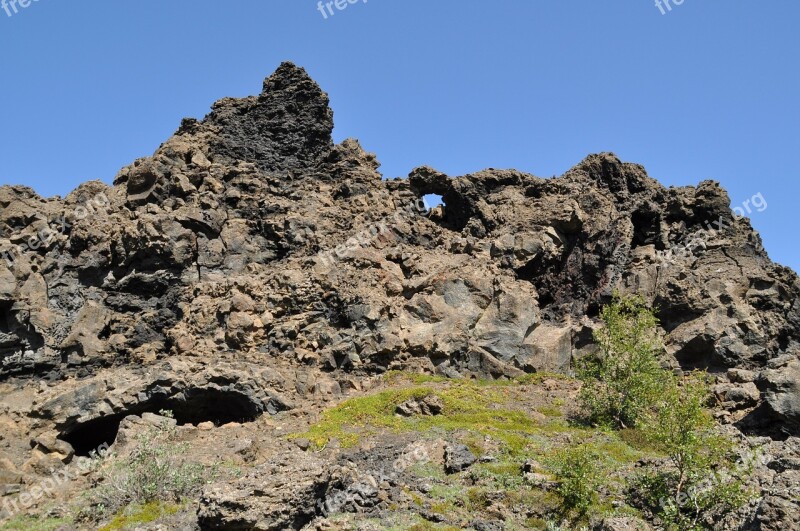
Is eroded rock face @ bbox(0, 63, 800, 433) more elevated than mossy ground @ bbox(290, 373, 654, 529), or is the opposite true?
eroded rock face @ bbox(0, 63, 800, 433)

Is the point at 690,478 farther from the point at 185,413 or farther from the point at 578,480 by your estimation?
the point at 185,413

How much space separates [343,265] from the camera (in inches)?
1702

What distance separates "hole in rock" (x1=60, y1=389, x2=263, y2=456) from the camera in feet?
117

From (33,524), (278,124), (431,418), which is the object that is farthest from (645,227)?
(33,524)

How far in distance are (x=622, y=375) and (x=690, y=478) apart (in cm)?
1301

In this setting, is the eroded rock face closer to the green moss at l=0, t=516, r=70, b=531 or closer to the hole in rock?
the hole in rock

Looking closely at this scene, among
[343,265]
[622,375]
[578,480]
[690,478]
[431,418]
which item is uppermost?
[343,265]

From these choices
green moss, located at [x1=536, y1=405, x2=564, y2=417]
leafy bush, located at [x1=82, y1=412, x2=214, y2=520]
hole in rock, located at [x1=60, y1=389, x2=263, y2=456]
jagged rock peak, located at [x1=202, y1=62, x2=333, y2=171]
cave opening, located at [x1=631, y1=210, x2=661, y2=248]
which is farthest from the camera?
jagged rock peak, located at [x1=202, y1=62, x2=333, y2=171]

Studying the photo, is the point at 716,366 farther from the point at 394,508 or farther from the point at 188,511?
the point at 188,511

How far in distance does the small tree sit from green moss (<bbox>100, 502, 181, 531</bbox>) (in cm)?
1960

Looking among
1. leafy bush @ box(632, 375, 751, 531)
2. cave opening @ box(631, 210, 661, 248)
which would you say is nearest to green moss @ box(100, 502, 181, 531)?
leafy bush @ box(632, 375, 751, 531)

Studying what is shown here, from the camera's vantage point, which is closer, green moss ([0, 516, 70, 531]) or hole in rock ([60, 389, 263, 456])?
green moss ([0, 516, 70, 531])

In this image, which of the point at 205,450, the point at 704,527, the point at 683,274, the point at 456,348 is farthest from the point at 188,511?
the point at 683,274

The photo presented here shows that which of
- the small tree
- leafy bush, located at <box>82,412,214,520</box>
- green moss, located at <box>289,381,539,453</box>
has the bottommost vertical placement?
leafy bush, located at <box>82,412,214,520</box>
